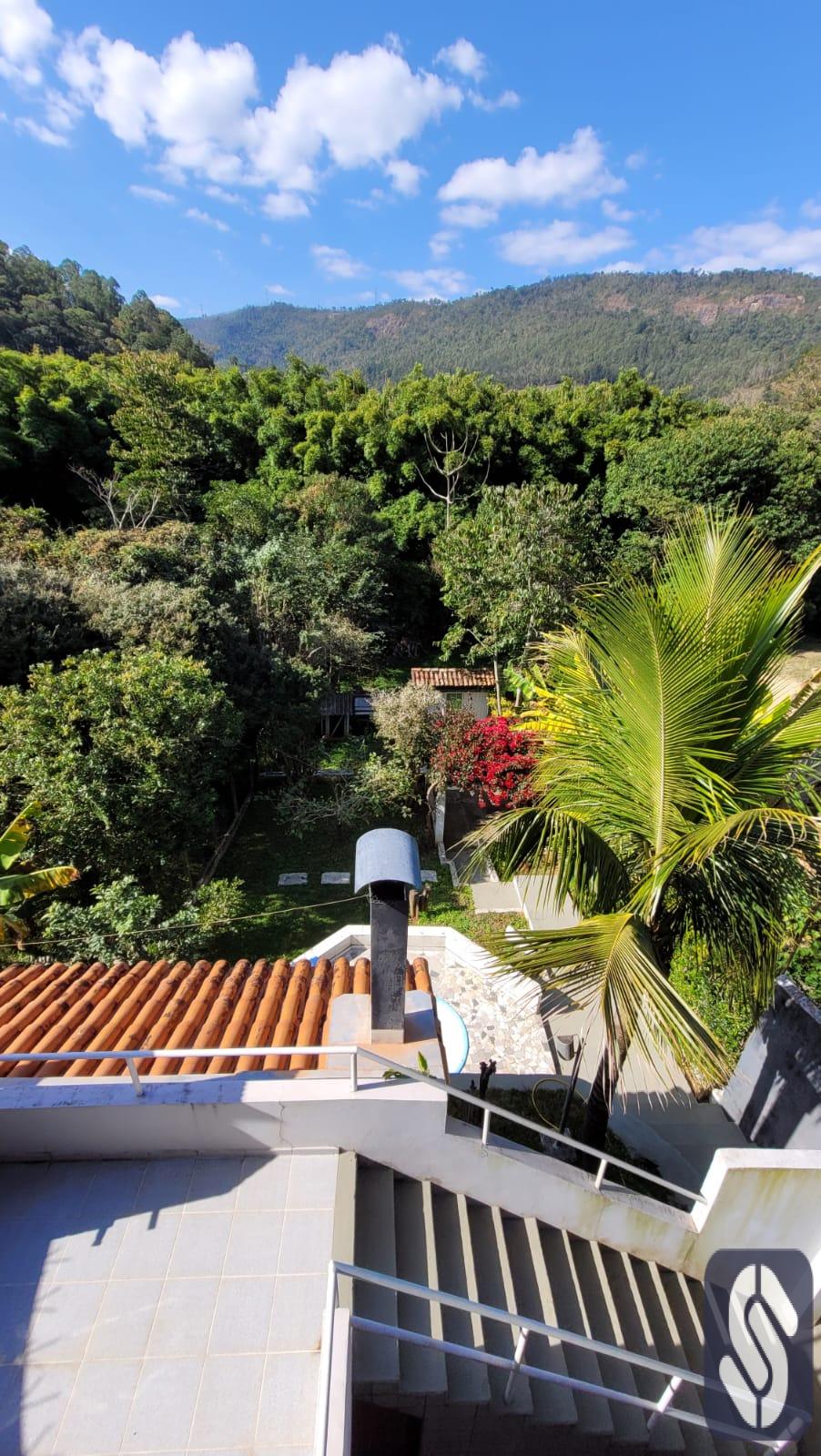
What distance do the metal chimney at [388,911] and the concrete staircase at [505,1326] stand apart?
3.15ft

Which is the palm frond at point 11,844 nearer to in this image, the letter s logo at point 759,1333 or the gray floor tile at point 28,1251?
the gray floor tile at point 28,1251

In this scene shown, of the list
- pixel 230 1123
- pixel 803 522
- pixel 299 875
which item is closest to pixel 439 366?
pixel 803 522

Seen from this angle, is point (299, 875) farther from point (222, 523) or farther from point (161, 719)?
point (222, 523)

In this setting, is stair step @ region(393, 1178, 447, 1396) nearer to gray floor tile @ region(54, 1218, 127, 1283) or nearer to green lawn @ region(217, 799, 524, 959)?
gray floor tile @ region(54, 1218, 127, 1283)

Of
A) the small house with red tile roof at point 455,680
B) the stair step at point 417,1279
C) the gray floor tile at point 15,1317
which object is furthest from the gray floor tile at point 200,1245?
the small house with red tile roof at point 455,680

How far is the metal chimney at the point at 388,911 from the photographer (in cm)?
407

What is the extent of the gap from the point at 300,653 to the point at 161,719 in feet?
28.2

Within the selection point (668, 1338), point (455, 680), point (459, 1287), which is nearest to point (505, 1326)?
point (459, 1287)

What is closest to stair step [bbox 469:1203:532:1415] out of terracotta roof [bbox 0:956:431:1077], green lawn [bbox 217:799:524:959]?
terracotta roof [bbox 0:956:431:1077]

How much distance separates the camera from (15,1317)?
3.29 m

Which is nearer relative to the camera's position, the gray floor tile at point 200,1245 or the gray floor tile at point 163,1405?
the gray floor tile at point 163,1405

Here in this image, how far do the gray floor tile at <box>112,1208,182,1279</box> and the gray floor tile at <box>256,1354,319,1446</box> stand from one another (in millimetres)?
849

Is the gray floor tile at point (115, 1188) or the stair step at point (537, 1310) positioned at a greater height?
the gray floor tile at point (115, 1188)

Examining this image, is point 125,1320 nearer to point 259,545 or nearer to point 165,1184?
point 165,1184
